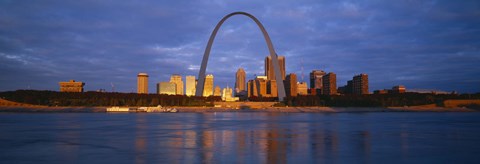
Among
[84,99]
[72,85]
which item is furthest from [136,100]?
[72,85]

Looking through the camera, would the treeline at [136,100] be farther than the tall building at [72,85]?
No

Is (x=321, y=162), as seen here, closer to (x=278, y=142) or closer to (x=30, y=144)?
(x=278, y=142)

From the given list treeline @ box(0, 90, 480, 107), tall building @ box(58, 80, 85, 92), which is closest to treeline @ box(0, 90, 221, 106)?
treeline @ box(0, 90, 480, 107)

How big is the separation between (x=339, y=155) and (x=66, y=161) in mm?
8805

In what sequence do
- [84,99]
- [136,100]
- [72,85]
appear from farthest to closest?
[72,85] → [136,100] → [84,99]

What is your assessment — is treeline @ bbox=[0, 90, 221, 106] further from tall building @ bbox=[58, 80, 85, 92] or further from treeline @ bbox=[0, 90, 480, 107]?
tall building @ bbox=[58, 80, 85, 92]

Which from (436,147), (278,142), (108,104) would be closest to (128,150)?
(278,142)

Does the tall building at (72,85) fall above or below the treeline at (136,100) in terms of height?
above

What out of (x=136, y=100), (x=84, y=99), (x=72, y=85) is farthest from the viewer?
(x=72, y=85)

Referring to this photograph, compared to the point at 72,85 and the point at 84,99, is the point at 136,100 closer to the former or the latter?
the point at 84,99

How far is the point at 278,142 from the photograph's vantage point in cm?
1720

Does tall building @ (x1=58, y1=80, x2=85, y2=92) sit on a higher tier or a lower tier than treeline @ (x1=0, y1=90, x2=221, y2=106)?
higher

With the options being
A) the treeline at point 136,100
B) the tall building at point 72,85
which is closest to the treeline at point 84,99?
the treeline at point 136,100

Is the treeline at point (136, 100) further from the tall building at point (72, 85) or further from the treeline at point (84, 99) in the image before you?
the tall building at point (72, 85)
